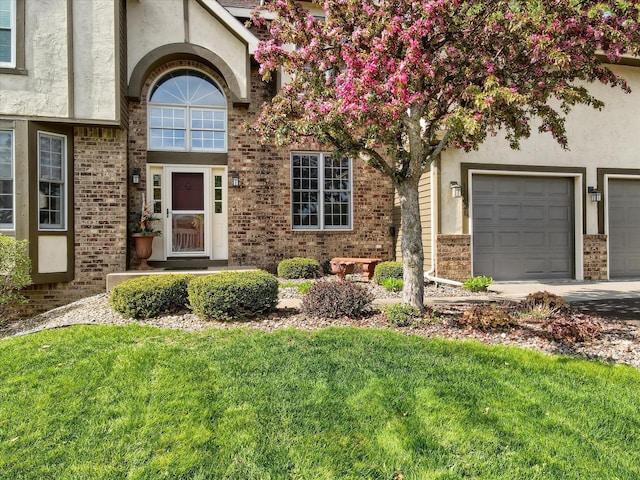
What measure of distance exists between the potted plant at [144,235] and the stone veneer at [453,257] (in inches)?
263

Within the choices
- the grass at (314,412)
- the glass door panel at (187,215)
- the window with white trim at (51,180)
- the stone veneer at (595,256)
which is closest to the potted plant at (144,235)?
the glass door panel at (187,215)

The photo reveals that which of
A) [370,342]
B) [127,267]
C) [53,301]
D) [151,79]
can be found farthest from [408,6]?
[53,301]

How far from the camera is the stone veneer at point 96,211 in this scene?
8.23m

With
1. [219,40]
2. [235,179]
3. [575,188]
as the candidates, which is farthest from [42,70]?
[575,188]

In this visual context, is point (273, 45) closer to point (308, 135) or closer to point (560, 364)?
point (308, 135)

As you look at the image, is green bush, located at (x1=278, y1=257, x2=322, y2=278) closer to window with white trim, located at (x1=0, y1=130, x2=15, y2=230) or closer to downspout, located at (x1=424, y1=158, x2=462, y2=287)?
downspout, located at (x1=424, y1=158, x2=462, y2=287)

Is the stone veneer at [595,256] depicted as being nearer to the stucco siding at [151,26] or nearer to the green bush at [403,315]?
the green bush at [403,315]

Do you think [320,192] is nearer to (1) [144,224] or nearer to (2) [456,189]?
(2) [456,189]

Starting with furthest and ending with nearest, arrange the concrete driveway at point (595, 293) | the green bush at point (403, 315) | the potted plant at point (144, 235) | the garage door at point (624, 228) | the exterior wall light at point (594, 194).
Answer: the garage door at point (624, 228), the exterior wall light at point (594, 194), the potted plant at point (144, 235), the concrete driveway at point (595, 293), the green bush at point (403, 315)

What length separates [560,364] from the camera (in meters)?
3.92

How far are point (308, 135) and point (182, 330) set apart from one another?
10.3 ft

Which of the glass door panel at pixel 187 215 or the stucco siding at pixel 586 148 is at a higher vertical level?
the stucco siding at pixel 586 148

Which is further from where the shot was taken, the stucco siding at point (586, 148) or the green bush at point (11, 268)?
the stucco siding at point (586, 148)

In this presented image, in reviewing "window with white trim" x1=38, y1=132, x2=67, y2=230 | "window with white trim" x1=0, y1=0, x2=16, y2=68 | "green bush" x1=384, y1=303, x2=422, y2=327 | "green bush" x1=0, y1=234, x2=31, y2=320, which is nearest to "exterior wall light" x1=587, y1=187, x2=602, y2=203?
"green bush" x1=384, y1=303, x2=422, y2=327
